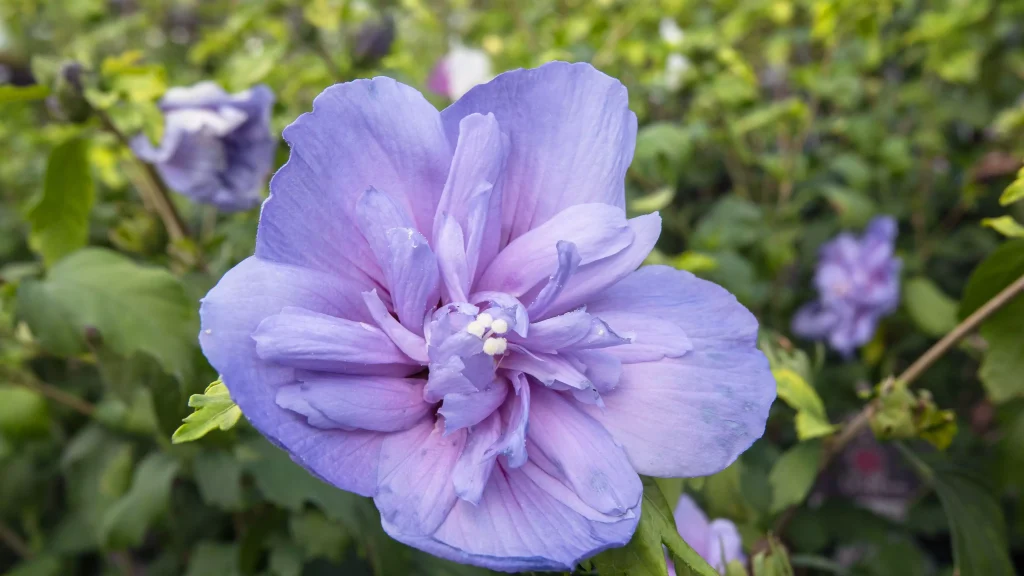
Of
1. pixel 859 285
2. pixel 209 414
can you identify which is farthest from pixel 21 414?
pixel 859 285

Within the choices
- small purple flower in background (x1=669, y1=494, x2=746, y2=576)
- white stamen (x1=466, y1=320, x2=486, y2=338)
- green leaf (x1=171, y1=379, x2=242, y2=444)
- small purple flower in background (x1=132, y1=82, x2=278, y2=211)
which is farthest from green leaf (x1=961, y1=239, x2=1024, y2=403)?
small purple flower in background (x1=132, y1=82, x2=278, y2=211)

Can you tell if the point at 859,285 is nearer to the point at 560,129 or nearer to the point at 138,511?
the point at 560,129

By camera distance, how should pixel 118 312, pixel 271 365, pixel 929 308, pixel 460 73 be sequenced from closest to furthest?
1. pixel 271 365
2. pixel 118 312
3. pixel 929 308
4. pixel 460 73

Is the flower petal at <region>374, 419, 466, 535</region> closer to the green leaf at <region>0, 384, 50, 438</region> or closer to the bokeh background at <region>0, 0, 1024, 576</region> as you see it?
the bokeh background at <region>0, 0, 1024, 576</region>

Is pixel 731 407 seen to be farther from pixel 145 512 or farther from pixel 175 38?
pixel 175 38

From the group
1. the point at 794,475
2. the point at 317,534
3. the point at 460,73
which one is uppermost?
the point at 460,73

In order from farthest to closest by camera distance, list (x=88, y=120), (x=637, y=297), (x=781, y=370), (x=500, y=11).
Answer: (x=500, y=11), (x=88, y=120), (x=781, y=370), (x=637, y=297)

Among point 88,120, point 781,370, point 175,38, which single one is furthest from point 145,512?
point 175,38
